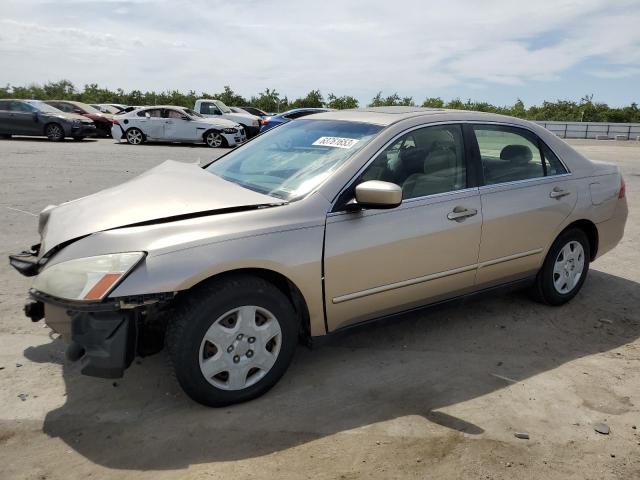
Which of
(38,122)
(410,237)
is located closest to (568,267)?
(410,237)

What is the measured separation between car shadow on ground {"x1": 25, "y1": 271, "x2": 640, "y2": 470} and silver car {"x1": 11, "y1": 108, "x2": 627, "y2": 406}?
0.21 metres

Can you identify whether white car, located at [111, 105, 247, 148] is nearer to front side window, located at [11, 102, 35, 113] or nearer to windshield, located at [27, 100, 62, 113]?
windshield, located at [27, 100, 62, 113]

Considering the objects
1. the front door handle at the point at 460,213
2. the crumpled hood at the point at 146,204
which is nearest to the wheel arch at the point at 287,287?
the crumpled hood at the point at 146,204

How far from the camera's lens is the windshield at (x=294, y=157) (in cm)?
346

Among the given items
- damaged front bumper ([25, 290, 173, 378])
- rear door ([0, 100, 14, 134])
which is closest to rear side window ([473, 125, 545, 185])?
damaged front bumper ([25, 290, 173, 378])

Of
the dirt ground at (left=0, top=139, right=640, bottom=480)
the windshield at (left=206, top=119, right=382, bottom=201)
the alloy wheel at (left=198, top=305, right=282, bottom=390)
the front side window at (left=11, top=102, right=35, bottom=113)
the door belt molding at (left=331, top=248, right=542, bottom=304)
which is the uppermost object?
the front side window at (left=11, top=102, right=35, bottom=113)

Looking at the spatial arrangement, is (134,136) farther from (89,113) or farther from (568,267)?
(568,267)

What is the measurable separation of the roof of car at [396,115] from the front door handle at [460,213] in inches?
26.7

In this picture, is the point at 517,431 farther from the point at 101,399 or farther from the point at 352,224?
the point at 101,399

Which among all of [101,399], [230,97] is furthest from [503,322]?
[230,97]

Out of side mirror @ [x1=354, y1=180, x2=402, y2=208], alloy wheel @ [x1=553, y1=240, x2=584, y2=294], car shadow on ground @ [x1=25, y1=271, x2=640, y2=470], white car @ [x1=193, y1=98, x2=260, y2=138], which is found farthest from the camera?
white car @ [x1=193, y1=98, x2=260, y2=138]

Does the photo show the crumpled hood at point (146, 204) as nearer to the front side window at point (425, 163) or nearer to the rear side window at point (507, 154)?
the front side window at point (425, 163)

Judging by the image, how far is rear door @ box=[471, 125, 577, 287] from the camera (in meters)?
4.02

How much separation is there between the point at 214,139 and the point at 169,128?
5.51 feet
